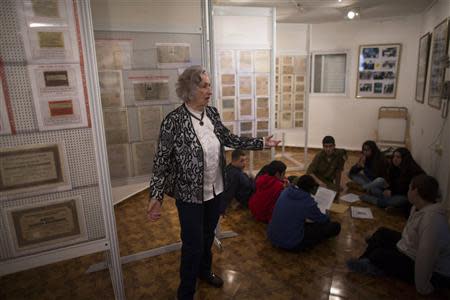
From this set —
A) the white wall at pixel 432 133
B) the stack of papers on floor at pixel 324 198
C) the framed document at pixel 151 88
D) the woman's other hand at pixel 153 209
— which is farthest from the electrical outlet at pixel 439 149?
the woman's other hand at pixel 153 209

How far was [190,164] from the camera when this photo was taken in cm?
188

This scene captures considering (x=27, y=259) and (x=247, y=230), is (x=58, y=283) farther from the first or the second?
(x=247, y=230)

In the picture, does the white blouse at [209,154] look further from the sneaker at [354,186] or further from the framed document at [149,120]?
the sneaker at [354,186]

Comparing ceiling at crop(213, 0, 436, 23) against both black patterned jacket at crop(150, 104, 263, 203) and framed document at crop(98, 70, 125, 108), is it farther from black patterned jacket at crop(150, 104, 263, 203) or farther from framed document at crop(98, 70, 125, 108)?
black patterned jacket at crop(150, 104, 263, 203)

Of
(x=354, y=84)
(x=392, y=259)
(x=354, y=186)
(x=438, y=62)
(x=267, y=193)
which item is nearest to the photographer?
(x=392, y=259)

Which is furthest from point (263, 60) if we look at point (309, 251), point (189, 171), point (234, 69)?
point (189, 171)

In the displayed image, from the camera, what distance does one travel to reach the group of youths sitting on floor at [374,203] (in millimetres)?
2162

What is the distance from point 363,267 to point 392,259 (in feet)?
0.77

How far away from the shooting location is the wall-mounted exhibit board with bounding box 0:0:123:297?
1528 mm

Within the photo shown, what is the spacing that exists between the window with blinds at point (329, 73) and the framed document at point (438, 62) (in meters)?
2.19

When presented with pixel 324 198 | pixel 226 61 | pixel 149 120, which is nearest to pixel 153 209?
pixel 149 120

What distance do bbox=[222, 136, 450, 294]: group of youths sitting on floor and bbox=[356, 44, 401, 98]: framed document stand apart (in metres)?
2.25

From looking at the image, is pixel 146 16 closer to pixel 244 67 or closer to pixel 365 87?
pixel 244 67

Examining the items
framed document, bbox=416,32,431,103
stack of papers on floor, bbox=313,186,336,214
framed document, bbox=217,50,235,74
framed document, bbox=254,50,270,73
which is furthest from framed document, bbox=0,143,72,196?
framed document, bbox=416,32,431,103
